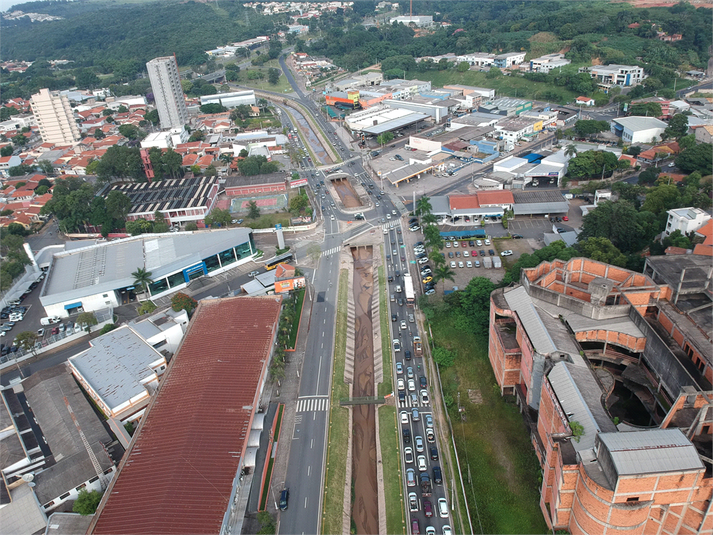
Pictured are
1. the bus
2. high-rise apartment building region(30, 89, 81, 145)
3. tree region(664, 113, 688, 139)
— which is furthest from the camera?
high-rise apartment building region(30, 89, 81, 145)

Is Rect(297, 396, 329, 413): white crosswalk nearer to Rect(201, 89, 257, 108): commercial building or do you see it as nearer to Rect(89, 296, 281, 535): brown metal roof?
Rect(89, 296, 281, 535): brown metal roof

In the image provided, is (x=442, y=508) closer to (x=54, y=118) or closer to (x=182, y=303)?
(x=182, y=303)

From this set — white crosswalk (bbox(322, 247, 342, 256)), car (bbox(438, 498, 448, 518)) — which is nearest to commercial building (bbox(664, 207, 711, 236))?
white crosswalk (bbox(322, 247, 342, 256))

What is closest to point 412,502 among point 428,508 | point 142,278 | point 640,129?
point 428,508

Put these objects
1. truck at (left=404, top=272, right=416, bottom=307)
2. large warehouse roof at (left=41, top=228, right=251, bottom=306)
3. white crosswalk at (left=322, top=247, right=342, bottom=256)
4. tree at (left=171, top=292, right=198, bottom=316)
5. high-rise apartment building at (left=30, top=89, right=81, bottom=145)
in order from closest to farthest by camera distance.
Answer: tree at (left=171, top=292, right=198, bottom=316) → truck at (left=404, top=272, right=416, bottom=307) → large warehouse roof at (left=41, top=228, right=251, bottom=306) → white crosswalk at (left=322, top=247, right=342, bottom=256) → high-rise apartment building at (left=30, top=89, right=81, bottom=145)

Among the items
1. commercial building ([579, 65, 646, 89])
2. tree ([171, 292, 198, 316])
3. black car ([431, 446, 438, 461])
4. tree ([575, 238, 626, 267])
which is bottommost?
Answer: black car ([431, 446, 438, 461])

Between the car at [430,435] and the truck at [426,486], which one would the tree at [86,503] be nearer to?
the truck at [426,486]

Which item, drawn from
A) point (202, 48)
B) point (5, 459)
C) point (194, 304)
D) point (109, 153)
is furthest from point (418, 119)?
point (202, 48)

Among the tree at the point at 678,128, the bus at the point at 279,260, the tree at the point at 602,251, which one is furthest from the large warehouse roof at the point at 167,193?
the tree at the point at 678,128

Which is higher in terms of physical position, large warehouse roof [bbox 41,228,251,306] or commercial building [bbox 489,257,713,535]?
commercial building [bbox 489,257,713,535]

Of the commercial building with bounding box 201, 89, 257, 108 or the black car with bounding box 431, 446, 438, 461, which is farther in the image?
the commercial building with bounding box 201, 89, 257, 108
